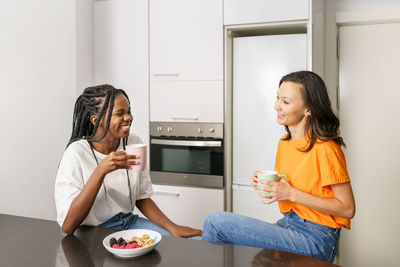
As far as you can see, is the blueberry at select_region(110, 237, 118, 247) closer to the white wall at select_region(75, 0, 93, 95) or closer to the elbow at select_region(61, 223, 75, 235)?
the elbow at select_region(61, 223, 75, 235)

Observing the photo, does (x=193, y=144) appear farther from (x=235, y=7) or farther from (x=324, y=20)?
(x=324, y=20)

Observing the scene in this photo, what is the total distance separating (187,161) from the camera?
2607 mm

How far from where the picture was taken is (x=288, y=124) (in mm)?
1436

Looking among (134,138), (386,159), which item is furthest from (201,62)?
(386,159)

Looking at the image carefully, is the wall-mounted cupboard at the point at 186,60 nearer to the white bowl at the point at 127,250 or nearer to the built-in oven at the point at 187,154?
the built-in oven at the point at 187,154

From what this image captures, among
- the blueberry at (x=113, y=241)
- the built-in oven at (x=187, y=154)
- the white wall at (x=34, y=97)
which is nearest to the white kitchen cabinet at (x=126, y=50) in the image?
the built-in oven at (x=187, y=154)

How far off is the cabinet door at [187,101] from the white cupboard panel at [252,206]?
0.50m

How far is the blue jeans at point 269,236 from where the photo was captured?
1204 mm

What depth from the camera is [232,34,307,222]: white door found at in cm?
232

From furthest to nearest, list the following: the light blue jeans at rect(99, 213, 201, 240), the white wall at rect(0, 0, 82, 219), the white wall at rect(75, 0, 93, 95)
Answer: the white wall at rect(75, 0, 93, 95)
the white wall at rect(0, 0, 82, 219)
the light blue jeans at rect(99, 213, 201, 240)

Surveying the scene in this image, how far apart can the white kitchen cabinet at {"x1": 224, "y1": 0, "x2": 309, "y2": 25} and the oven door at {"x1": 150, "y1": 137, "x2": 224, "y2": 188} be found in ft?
2.64

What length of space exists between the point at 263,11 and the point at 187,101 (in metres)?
0.76

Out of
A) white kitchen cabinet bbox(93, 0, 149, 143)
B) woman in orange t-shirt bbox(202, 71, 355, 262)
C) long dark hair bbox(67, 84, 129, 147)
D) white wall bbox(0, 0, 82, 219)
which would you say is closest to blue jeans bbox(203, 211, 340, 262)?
woman in orange t-shirt bbox(202, 71, 355, 262)

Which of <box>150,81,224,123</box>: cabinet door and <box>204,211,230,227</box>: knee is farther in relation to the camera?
<box>150,81,224,123</box>: cabinet door
